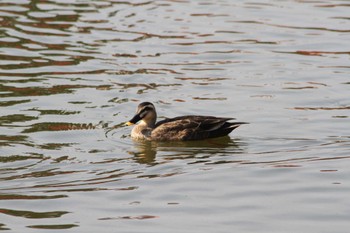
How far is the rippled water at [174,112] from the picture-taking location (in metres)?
12.1

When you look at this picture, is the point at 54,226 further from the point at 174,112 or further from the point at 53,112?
the point at 174,112

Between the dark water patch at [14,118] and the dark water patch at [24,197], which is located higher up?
the dark water patch at [14,118]

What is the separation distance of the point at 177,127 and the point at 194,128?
27 cm

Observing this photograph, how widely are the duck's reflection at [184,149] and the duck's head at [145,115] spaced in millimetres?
411

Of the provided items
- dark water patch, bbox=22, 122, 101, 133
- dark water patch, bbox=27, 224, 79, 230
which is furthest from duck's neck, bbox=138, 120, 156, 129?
dark water patch, bbox=27, 224, 79, 230

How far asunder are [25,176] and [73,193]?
1229 mm

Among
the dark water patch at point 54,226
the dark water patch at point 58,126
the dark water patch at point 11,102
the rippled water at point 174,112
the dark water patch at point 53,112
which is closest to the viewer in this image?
the dark water patch at point 54,226

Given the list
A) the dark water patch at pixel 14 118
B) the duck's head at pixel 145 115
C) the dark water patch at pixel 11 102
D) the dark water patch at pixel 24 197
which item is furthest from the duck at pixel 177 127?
the dark water patch at pixel 24 197

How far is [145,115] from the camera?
16.9 meters

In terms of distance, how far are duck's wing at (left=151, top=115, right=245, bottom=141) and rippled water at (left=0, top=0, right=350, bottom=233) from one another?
16 centimetres

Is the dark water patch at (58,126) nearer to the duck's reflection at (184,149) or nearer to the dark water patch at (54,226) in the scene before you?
the duck's reflection at (184,149)

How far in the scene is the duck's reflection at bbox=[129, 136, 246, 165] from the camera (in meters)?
15.4

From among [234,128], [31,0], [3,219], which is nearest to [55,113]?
[234,128]

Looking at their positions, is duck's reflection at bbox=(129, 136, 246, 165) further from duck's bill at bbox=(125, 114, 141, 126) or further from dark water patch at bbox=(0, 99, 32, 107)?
dark water patch at bbox=(0, 99, 32, 107)
